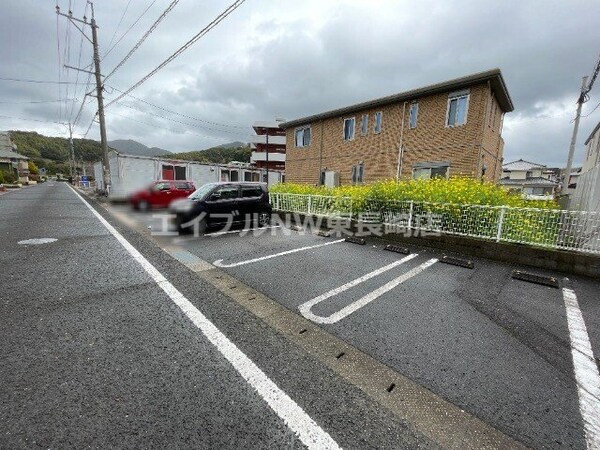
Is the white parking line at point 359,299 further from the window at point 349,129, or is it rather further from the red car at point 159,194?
the window at point 349,129

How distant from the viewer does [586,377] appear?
2.39 meters

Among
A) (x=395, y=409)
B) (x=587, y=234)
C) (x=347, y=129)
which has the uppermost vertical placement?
(x=347, y=129)

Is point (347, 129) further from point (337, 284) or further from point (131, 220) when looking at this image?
point (337, 284)

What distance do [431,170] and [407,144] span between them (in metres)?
1.91

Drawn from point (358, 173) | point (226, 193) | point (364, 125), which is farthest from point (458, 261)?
point (364, 125)

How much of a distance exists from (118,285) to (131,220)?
7.56 metres

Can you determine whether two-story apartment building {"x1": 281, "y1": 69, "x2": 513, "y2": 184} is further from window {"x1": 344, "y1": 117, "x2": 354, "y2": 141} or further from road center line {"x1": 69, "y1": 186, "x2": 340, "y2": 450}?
road center line {"x1": 69, "y1": 186, "x2": 340, "y2": 450}

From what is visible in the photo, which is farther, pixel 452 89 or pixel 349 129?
pixel 349 129

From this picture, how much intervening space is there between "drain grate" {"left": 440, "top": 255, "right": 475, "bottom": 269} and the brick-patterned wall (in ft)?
25.2

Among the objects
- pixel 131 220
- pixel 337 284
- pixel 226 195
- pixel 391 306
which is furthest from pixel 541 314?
pixel 131 220

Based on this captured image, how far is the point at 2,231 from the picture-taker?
A: 764cm

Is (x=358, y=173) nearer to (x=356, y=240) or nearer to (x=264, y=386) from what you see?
(x=356, y=240)

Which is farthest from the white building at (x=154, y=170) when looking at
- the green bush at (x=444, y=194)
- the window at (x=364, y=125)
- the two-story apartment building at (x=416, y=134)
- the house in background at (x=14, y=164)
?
the house in background at (x=14, y=164)

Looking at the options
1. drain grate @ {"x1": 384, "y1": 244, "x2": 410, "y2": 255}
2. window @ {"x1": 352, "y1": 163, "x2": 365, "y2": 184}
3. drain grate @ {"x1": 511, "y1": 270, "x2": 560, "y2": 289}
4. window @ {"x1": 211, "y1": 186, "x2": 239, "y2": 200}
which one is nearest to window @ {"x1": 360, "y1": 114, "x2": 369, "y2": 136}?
window @ {"x1": 352, "y1": 163, "x2": 365, "y2": 184}
